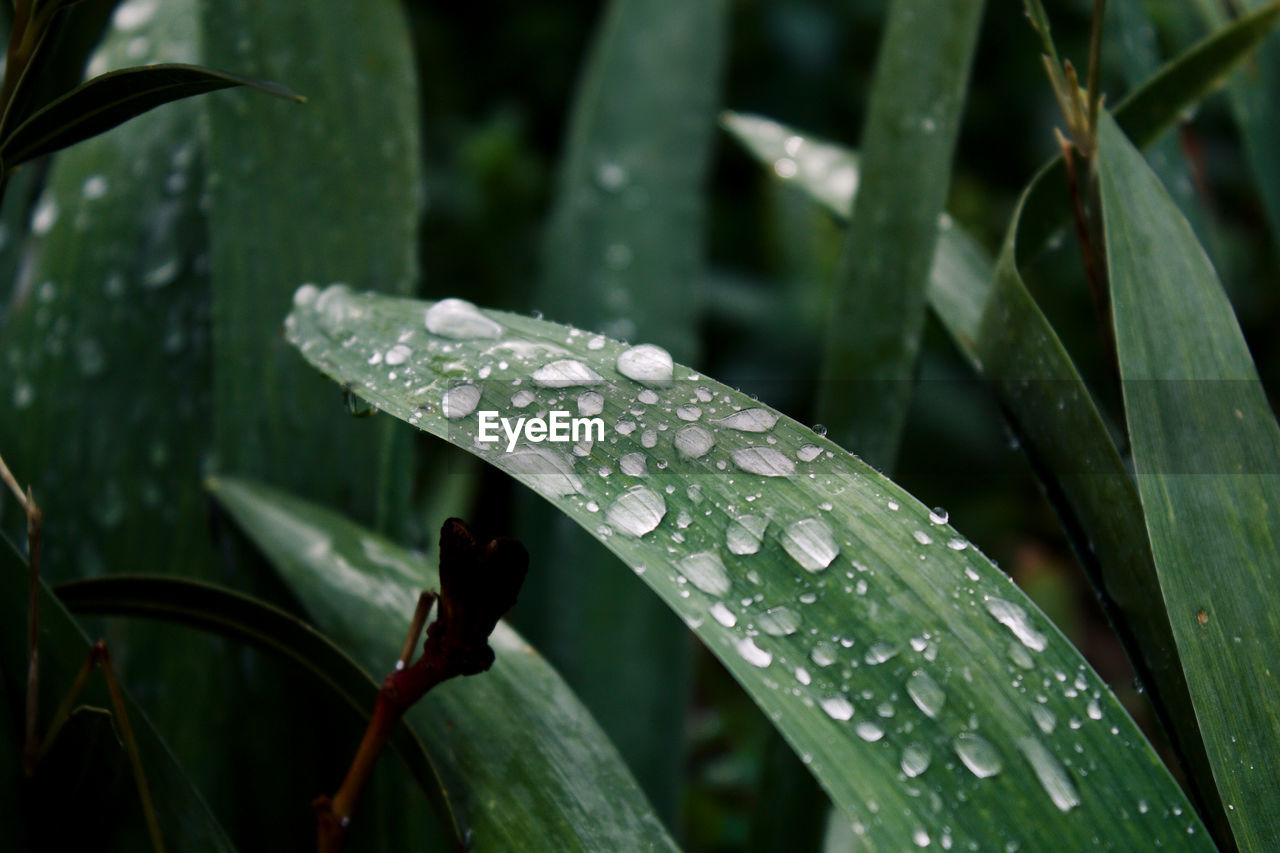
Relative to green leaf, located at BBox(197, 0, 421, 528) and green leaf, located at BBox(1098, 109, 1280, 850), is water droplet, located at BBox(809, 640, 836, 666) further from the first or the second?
green leaf, located at BBox(197, 0, 421, 528)

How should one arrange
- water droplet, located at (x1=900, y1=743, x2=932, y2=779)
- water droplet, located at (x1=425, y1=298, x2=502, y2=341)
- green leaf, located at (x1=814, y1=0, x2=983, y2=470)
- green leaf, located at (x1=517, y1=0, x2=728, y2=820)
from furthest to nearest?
green leaf, located at (x1=517, y1=0, x2=728, y2=820) < green leaf, located at (x1=814, y1=0, x2=983, y2=470) < water droplet, located at (x1=425, y1=298, x2=502, y2=341) < water droplet, located at (x1=900, y1=743, x2=932, y2=779)

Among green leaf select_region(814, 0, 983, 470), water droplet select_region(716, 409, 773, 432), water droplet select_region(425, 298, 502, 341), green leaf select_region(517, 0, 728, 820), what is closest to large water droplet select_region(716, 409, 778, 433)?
water droplet select_region(716, 409, 773, 432)

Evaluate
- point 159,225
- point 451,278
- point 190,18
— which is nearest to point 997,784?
point 159,225

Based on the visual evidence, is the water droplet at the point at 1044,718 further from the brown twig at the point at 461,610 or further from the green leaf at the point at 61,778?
the green leaf at the point at 61,778

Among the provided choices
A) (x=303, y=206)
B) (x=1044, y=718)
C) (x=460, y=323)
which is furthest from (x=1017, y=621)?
(x=303, y=206)

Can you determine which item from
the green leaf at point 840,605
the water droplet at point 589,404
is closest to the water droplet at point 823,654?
the green leaf at point 840,605

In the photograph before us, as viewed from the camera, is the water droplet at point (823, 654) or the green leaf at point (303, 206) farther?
the green leaf at point (303, 206)

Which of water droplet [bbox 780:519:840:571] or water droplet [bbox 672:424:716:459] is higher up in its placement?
water droplet [bbox 672:424:716:459]
